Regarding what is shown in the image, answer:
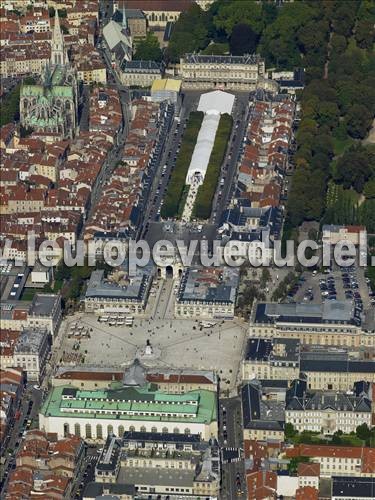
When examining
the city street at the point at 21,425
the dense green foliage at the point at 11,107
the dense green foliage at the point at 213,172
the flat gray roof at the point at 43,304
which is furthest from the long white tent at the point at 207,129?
the city street at the point at 21,425

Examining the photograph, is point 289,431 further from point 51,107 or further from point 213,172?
point 51,107

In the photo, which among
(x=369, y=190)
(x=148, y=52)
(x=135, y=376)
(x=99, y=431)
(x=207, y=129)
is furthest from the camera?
(x=148, y=52)

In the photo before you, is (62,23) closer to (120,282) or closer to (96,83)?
(96,83)

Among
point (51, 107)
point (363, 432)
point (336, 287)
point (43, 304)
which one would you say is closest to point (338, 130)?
point (51, 107)

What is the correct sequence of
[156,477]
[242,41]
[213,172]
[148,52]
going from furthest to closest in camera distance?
[242,41], [148,52], [213,172], [156,477]

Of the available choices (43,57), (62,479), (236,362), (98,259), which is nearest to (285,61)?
(43,57)

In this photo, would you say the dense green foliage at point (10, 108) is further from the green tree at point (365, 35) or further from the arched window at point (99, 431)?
the arched window at point (99, 431)

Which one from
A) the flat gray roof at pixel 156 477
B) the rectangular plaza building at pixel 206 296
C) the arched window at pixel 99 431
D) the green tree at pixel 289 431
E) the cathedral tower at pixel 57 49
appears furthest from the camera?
the cathedral tower at pixel 57 49
